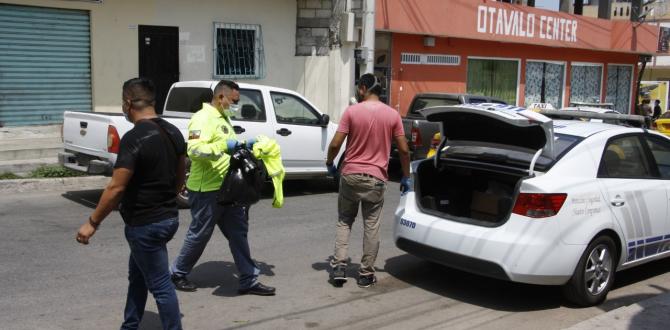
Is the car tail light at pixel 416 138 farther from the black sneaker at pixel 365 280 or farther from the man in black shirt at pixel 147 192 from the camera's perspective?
the man in black shirt at pixel 147 192

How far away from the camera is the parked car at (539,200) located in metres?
5.58

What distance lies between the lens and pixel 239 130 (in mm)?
10148

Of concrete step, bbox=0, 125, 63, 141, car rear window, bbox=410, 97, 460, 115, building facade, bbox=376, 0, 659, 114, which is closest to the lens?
concrete step, bbox=0, 125, 63, 141

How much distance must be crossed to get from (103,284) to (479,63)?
56.3 ft

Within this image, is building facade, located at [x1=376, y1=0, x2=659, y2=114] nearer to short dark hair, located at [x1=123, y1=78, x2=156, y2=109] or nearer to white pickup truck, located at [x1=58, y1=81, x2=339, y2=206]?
white pickup truck, located at [x1=58, y1=81, x2=339, y2=206]

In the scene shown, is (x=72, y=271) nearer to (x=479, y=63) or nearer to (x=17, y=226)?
(x=17, y=226)

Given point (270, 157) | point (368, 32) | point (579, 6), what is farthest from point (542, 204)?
point (579, 6)

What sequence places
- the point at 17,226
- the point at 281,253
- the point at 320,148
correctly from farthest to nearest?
1. the point at 320,148
2. the point at 17,226
3. the point at 281,253

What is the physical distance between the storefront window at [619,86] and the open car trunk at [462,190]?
75.8 feet

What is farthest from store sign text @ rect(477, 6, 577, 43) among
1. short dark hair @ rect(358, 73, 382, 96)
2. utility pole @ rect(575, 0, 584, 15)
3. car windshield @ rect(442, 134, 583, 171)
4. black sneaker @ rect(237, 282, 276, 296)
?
black sneaker @ rect(237, 282, 276, 296)

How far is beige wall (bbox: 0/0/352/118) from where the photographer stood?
14.2 meters

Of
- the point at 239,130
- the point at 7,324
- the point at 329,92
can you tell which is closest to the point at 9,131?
the point at 239,130

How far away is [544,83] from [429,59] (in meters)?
6.52

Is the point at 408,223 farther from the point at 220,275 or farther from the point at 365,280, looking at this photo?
the point at 220,275
